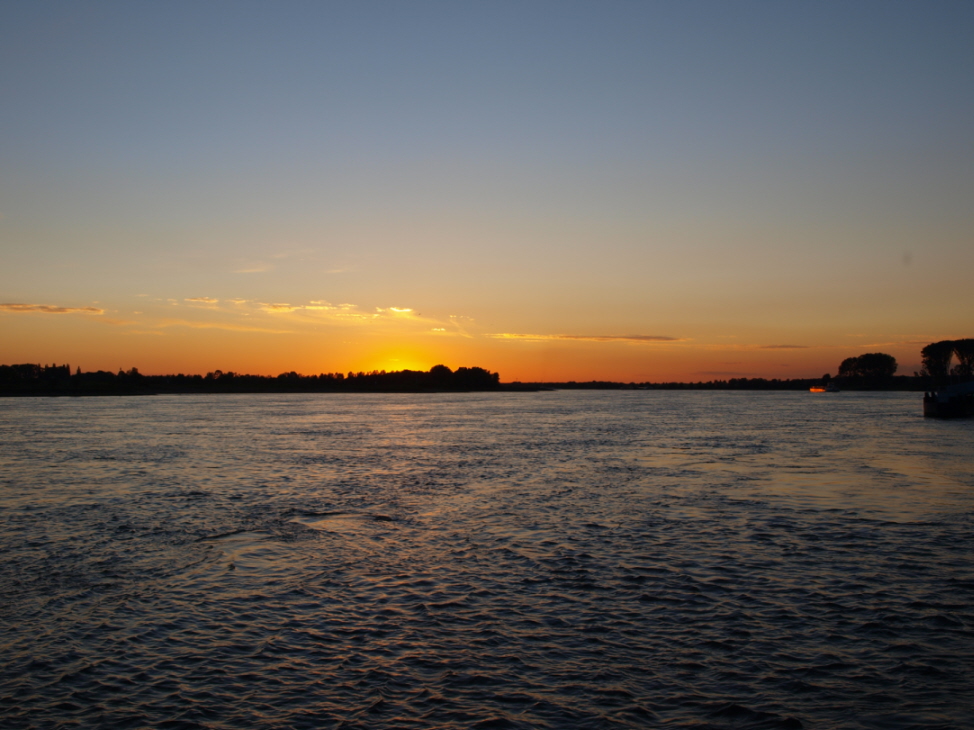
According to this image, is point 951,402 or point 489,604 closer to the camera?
point 489,604

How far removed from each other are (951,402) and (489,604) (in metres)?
89.1

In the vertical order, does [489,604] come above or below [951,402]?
below

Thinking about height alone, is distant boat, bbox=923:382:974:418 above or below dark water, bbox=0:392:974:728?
above

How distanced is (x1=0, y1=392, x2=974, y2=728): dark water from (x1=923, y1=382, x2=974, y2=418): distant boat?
208 ft

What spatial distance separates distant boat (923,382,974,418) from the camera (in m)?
80.9

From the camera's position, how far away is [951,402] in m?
81.4

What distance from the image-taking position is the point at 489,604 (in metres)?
12.8

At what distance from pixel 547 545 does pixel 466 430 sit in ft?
165

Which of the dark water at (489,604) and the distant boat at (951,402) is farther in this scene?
the distant boat at (951,402)

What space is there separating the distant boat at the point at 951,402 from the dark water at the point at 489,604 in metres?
63.5

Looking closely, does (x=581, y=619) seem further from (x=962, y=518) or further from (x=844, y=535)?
(x=962, y=518)

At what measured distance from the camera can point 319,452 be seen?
Result: 4466 centimetres

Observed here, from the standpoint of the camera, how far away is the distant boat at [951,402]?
80.9 metres

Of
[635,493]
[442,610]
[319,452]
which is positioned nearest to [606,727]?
[442,610]
